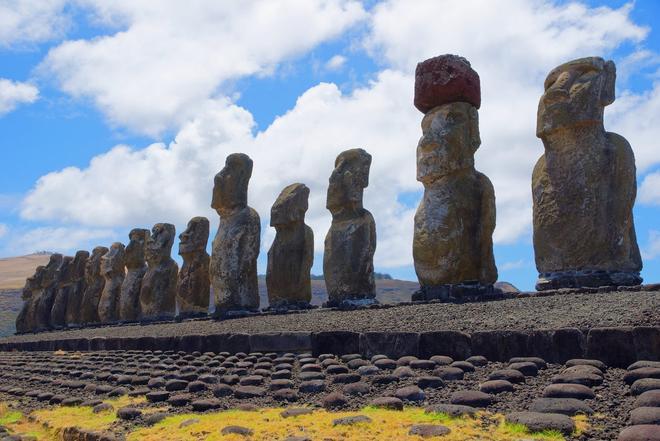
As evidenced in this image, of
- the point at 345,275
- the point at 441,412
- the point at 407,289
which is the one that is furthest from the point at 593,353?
the point at 407,289

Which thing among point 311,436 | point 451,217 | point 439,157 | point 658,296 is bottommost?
point 311,436

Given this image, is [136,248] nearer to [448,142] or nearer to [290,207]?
[290,207]

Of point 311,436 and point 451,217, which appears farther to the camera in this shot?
point 451,217

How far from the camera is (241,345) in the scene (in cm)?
952

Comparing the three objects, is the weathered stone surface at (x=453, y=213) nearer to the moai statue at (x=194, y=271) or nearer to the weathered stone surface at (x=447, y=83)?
the weathered stone surface at (x=447, y=83)

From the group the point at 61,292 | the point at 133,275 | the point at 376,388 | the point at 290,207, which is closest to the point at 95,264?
the point at 61,292

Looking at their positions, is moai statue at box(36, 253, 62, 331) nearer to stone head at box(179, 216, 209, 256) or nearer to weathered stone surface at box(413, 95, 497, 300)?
stone head at box(179, 216, 209, 256)

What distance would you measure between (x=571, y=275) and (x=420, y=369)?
3.17m

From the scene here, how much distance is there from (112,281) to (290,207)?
35.4ft

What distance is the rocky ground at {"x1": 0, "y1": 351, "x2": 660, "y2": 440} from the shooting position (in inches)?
153

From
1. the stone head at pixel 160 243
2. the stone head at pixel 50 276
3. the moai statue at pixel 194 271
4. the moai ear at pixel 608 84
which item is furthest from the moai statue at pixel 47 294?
the moai ear at pixel 608 84

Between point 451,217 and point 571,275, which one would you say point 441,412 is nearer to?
point 571,275

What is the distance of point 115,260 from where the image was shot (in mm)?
22266

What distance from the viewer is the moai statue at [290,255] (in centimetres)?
1364
